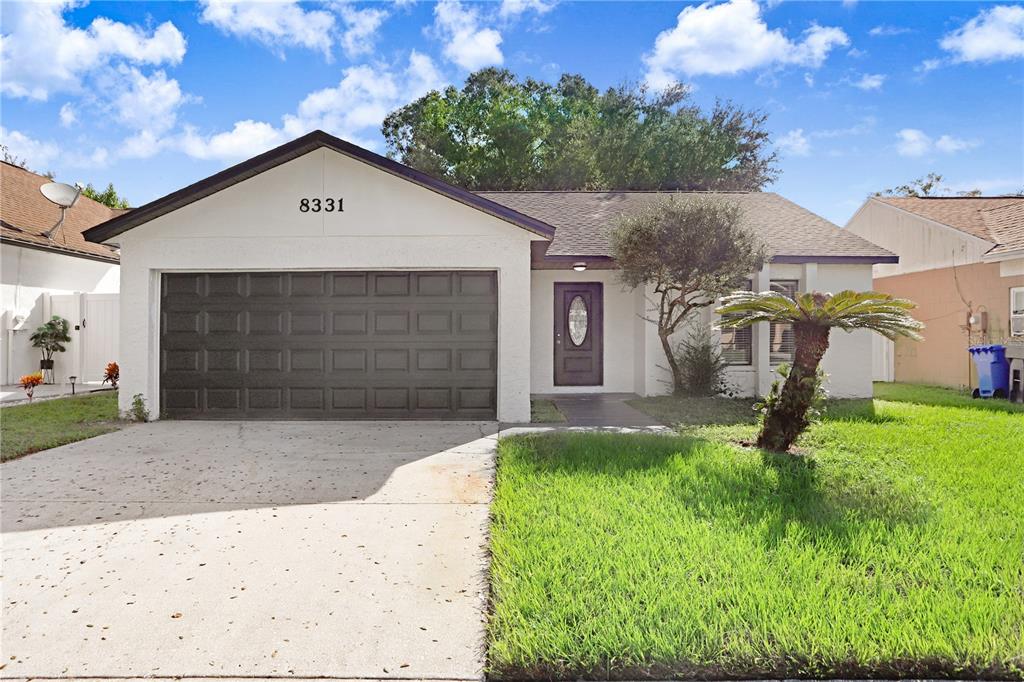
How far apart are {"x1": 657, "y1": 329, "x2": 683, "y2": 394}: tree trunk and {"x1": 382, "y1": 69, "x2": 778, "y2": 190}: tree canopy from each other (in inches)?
615

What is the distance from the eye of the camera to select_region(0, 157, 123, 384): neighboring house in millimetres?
13141

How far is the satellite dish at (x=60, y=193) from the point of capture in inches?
567

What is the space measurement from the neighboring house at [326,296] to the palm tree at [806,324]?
11.9 feet

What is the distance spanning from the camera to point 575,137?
28.7m

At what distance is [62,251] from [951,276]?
2100 centimetres

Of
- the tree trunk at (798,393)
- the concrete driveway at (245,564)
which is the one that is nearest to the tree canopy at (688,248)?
the tree trunk at (798,393)

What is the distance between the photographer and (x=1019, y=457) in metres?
6.61

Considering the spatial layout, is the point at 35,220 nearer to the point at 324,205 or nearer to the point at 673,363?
the point at 324,205

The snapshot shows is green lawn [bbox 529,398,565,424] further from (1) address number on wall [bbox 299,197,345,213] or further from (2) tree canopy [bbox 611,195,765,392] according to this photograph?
(1) address number on wall [bbox 299,197,345,213]

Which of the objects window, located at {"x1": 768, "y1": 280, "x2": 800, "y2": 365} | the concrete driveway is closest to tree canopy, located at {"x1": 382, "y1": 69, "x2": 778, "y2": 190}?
window, located at {"x1": 768, "y1": 280, "x2": 800, "y2": 365}

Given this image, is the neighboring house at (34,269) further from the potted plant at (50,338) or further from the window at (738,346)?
the window at (738,346)

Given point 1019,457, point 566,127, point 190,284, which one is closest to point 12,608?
point 190,284

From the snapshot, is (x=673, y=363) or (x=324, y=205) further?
(x=673, y=363)

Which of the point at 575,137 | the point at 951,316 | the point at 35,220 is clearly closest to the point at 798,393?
the point at 951,316
